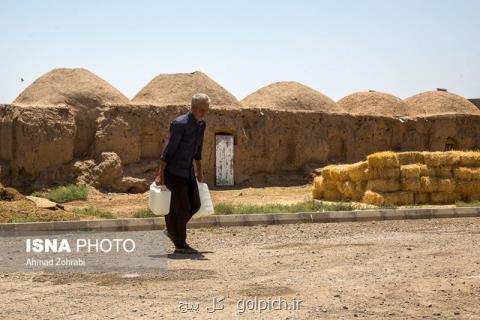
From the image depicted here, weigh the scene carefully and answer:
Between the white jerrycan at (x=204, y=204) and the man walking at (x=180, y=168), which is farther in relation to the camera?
the white jerrycan at (x=204, y=204)

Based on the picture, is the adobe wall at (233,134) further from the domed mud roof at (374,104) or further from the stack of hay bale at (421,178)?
the stack of hay bale at (421,178)

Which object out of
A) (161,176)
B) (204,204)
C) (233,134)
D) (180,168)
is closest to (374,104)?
(233,134)

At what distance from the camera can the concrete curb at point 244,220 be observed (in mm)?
9383

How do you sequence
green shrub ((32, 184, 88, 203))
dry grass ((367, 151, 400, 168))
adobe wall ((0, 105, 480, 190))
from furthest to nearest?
1. adobe wall ((0, 105, 480, 190))
2. green shrub ((32, 184, 88, 203))
3. dry grass ((367, 151, 400, 168))

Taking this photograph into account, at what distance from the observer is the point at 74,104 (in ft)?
70.4

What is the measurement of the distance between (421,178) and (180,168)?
8.93 m

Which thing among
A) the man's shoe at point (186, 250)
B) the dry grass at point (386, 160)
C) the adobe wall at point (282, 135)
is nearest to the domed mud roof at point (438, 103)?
the adobe wall at point (282, 135)

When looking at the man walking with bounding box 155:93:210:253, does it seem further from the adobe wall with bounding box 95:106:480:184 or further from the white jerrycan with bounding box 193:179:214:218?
the adobe wall with bounding box 95:106:480:184

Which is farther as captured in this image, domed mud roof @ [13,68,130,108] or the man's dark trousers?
domed mud roof @ [13,68,130,108]

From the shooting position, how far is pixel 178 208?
7391 mm

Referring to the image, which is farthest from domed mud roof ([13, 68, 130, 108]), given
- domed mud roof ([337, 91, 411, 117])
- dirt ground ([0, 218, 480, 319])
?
dirt ground ([0, 218, 480, 319])

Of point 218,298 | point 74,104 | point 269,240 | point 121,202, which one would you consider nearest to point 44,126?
point 74,104

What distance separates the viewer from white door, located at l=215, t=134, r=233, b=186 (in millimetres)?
23172

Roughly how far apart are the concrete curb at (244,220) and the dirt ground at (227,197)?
5.82 meters
